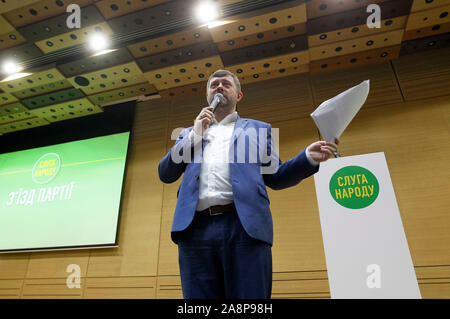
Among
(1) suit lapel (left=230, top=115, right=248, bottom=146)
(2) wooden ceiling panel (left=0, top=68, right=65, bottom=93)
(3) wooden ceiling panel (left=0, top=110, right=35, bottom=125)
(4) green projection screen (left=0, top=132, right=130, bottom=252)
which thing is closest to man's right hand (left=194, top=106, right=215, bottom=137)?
(1) suit lapel (left=230, top=115, right=248, bottom=146)

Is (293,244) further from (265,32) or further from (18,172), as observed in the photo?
(18,172)

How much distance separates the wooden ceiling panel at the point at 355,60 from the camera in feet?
9.56

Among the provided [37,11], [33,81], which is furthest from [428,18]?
[33,81]

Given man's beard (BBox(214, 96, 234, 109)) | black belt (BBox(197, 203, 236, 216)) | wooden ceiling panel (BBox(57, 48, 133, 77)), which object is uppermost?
wooden ceiling panel (BBox(57, 48, 133, 77))

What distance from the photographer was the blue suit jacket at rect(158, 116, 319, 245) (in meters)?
0.97

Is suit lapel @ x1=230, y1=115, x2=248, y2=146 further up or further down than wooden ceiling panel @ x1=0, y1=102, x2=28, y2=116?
further down

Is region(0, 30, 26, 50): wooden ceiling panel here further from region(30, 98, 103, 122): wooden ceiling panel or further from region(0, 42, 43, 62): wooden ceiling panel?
region(30, 98, 103, 122): wooden ceiling panel

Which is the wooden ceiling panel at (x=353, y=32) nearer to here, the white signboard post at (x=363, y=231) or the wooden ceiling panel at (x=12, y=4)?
the white signboard post at (x=363, y=231)

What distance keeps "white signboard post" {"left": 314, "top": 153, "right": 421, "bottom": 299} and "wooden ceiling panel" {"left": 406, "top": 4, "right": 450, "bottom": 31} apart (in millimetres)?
1227

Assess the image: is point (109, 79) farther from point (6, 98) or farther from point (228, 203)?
point (228, 203)

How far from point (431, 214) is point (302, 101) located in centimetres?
160

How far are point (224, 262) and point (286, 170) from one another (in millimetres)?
431
